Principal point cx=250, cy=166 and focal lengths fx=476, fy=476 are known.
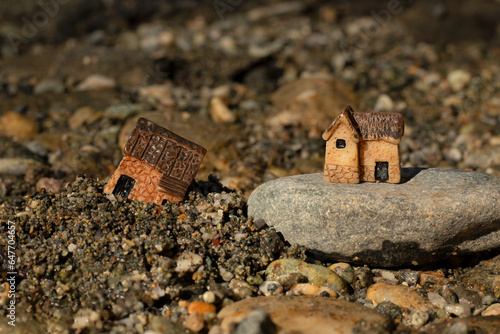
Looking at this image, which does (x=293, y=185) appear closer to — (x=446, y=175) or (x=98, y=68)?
(x=446, y=175)

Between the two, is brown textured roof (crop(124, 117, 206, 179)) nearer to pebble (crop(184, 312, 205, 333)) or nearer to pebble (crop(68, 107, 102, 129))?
pebble (crop(184, 312, 205, 333))

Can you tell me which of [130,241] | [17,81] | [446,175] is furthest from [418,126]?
[17,81]

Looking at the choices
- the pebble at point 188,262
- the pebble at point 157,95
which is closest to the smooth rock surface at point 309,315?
the pebble at point 188,262

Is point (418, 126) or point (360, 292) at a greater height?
point (418, 126)

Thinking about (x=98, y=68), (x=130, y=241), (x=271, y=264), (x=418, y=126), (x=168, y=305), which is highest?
(x=418, y=126)

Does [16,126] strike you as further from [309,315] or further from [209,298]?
[309,315]

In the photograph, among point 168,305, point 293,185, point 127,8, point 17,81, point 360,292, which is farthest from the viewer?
point 127,8
